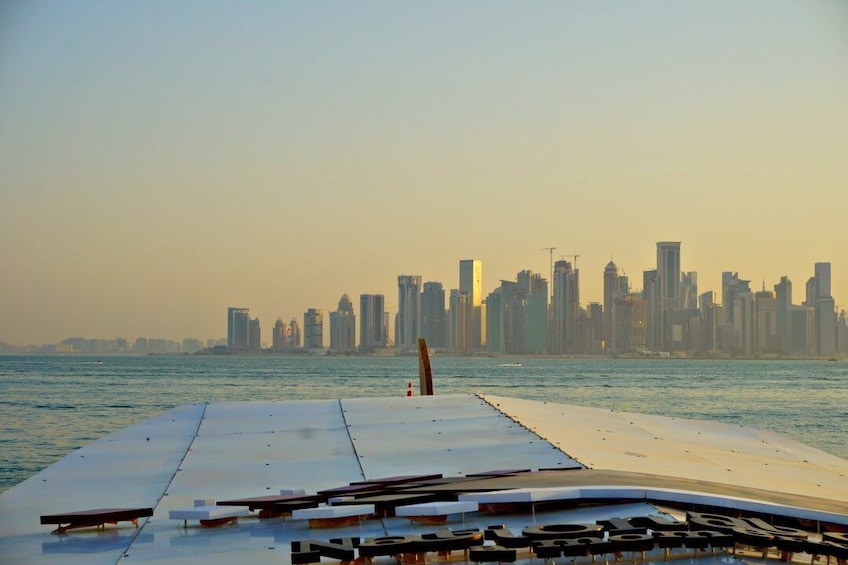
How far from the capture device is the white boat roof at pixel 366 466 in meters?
12.6

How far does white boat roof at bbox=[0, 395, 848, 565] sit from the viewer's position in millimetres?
12570

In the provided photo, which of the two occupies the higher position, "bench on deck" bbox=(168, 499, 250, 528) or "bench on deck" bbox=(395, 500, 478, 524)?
"bench on deck" bbox=(395, 500, 478, 524)

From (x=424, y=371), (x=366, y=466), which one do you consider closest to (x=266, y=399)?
(x=424, y=371)

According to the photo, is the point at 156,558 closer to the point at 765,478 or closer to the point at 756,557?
the point at 756,557

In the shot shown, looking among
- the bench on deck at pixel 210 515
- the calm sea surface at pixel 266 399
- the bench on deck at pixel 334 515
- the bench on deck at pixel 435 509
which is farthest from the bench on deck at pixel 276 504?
the calm sea surface at pixel 266 399

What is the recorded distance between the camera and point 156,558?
38.2 ft

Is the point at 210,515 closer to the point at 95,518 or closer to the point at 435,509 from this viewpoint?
the point at 95,518

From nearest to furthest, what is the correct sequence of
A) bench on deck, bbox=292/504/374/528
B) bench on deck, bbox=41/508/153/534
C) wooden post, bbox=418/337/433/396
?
bench on deck, bbox=292/504/374/528
bench on deck, bbox=41/508/153/534
wooden post, bbox=418/337/433/396

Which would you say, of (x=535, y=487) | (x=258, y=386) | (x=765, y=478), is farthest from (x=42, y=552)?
(x=258, y=386)

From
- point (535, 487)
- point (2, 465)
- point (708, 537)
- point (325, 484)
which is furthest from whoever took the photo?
point (2, 465)

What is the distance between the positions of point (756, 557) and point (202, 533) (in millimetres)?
6373

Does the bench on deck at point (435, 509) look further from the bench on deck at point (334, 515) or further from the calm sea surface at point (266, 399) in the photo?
the calm sea surface at point (266, 399)

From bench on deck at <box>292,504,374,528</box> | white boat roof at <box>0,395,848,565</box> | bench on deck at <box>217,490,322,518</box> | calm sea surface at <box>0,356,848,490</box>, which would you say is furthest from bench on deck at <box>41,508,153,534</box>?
calm sea surface at <box>0,356,848,490</box>

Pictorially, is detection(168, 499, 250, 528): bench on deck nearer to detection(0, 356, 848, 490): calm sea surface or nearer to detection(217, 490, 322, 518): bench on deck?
detection(217, 490, 322, 518): bench on deck
